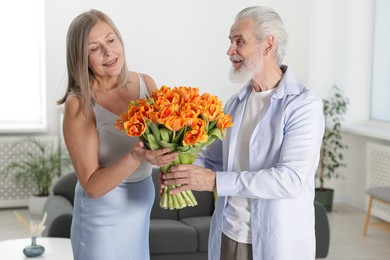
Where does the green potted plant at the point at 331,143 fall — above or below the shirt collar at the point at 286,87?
below

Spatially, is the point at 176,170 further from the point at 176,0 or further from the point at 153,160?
the point at 176,0

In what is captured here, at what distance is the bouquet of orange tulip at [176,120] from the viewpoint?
2.14 m

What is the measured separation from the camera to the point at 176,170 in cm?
231

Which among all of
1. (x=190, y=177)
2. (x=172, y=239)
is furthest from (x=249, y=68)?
(x=172, y=239)

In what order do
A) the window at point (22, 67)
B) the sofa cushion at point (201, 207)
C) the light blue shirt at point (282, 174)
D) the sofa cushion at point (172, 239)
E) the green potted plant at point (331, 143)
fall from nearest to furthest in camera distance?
1. the light blue shirt at point (282, 174)
2. the sofa cushion at point (172, 239)
3. the sofa cushion at point (201, 207)
4. the green potted plant at point (331, 143)
5. the window at point (22, 67)

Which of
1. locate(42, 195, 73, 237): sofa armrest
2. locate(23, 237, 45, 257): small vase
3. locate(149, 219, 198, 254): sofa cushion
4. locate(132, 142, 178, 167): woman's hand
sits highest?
locate(132, 142, 178, 167): woman's hand

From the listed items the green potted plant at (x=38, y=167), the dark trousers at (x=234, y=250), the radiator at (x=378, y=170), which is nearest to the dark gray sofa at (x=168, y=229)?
the green potted plant at (x=38, y=167)

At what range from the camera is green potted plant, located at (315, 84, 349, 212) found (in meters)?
7.30

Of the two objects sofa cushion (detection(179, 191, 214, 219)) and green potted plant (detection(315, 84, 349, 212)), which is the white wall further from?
sofa cushion (detection(179, 191, 214, 219))

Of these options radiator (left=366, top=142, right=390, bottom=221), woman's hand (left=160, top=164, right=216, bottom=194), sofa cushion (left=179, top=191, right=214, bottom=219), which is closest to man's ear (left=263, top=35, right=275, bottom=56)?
woman's hand (left=160, top=164, right=216, bottom=194)

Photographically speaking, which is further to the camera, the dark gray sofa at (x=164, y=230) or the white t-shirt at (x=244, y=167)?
the dark gray sofa at (x=164, y=230)

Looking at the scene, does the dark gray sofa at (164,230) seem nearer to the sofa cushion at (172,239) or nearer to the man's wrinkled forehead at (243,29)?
the sofa cushion at (172,239)

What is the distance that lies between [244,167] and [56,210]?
9.07 ft

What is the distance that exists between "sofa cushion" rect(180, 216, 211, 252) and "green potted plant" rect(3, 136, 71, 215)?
90.5 inches
